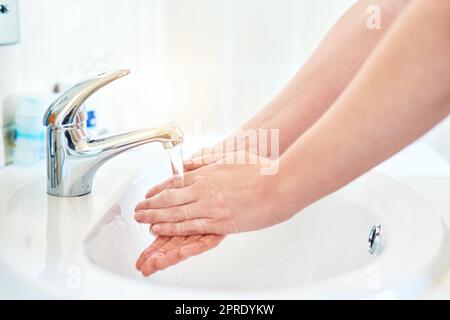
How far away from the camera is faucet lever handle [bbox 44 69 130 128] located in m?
0.80

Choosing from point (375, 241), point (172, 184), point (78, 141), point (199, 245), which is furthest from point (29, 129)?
point (375, 241)

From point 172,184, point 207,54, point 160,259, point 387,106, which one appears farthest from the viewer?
point 207,54

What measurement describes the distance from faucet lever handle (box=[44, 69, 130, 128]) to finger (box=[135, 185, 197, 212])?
0.50 feet

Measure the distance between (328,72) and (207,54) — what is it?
2.50 feet

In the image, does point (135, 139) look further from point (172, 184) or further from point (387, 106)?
point (387, 106)

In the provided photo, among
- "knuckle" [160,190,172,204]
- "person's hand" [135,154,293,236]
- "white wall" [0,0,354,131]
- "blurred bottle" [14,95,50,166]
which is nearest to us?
"person's hand" [135,154,293,236]

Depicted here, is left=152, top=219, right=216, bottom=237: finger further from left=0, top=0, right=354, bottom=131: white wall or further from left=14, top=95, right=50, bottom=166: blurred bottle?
left=0, top=0, right=354, bottom=131: white wall

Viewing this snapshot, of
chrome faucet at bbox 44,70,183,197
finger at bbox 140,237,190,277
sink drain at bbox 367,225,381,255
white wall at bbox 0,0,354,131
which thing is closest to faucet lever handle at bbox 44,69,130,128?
chrome faucet at bbox 44,70,183,197

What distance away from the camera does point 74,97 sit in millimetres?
796

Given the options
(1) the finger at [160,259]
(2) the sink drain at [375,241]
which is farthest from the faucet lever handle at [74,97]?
(2) the sink drain at [375,241]

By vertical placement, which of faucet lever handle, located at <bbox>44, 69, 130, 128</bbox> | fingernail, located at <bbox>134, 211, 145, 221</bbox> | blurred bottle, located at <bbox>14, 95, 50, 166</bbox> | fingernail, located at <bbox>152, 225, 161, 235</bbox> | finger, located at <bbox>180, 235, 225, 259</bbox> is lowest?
finger, located at <bbox>180, 235, 225, 259</bbox>

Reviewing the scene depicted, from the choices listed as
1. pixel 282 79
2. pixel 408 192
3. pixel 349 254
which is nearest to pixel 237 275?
pixel 349 254

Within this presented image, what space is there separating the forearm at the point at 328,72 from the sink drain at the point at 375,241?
16 centimetres

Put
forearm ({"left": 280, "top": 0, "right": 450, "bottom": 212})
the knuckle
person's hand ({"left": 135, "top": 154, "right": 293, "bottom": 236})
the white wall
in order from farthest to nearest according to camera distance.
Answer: the white wall → the knuckle → person's hand ({"left": 135, "top": 154, "right": 293, "bottom": 236}) → forearm ({"left": 280, "top": 0, "right": 450, "bottom": 212})
